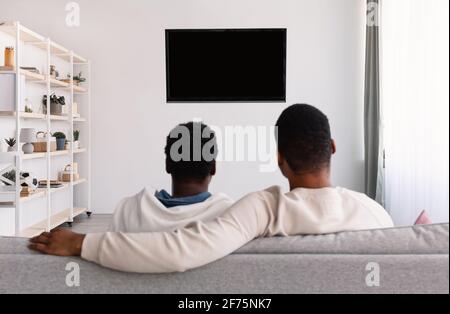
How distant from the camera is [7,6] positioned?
17.7 ft

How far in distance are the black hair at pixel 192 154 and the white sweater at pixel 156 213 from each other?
11 centimetres

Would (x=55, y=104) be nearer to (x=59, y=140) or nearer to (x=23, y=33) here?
(x=59, y=140)

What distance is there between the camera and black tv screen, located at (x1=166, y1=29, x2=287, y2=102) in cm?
535

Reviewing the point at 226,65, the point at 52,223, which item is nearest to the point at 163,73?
the point at 226,65

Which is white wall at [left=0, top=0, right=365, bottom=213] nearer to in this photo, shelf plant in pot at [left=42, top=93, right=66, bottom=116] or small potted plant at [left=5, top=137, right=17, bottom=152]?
shelf plant in pot at [left=42, top=93, right=66, bottom=116]

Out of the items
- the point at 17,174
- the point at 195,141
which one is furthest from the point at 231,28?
the point at 195,141

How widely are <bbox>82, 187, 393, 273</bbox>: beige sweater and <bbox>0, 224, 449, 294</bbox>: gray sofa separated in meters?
0.04

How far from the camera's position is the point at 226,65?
5.40 meters

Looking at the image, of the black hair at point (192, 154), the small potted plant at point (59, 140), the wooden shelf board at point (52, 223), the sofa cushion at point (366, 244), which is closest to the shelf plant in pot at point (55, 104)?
the small potted plant at point (59, 140)

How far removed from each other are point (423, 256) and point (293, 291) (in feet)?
0.91

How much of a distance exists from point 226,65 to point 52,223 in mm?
2348

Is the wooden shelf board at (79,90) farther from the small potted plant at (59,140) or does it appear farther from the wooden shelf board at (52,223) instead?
the wooden shelf board at (52,223)

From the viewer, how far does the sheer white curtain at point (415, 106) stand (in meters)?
3.54
